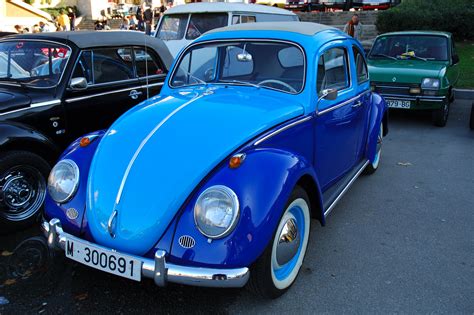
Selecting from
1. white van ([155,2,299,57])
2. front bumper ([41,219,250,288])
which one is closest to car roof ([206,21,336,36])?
front bumper ([41,219,250,288])

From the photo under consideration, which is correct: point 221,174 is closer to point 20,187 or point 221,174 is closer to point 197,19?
point 20,187

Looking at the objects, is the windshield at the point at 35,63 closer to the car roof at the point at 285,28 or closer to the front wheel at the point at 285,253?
the car roof at the point at 285,28

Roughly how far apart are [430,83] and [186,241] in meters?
6.56

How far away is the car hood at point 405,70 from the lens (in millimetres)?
7652

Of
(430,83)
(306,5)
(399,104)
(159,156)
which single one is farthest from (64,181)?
(306,5)

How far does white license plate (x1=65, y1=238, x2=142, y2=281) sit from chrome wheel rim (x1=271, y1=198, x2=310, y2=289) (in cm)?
86

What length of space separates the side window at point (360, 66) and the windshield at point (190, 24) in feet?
16.6

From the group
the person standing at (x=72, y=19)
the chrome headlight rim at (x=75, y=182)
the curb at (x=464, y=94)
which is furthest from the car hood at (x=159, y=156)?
the person standing at (x=72, y=19)

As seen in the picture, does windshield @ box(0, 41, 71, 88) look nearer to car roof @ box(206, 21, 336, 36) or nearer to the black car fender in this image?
the black car fender

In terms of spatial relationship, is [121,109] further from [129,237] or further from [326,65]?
[129,237]

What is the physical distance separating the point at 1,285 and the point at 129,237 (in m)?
1.23

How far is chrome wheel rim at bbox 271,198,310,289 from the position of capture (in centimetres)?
281

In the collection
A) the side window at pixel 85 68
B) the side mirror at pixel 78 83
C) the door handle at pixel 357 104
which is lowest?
the door handle at pixel 357 104

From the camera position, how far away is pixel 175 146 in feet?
9.36
